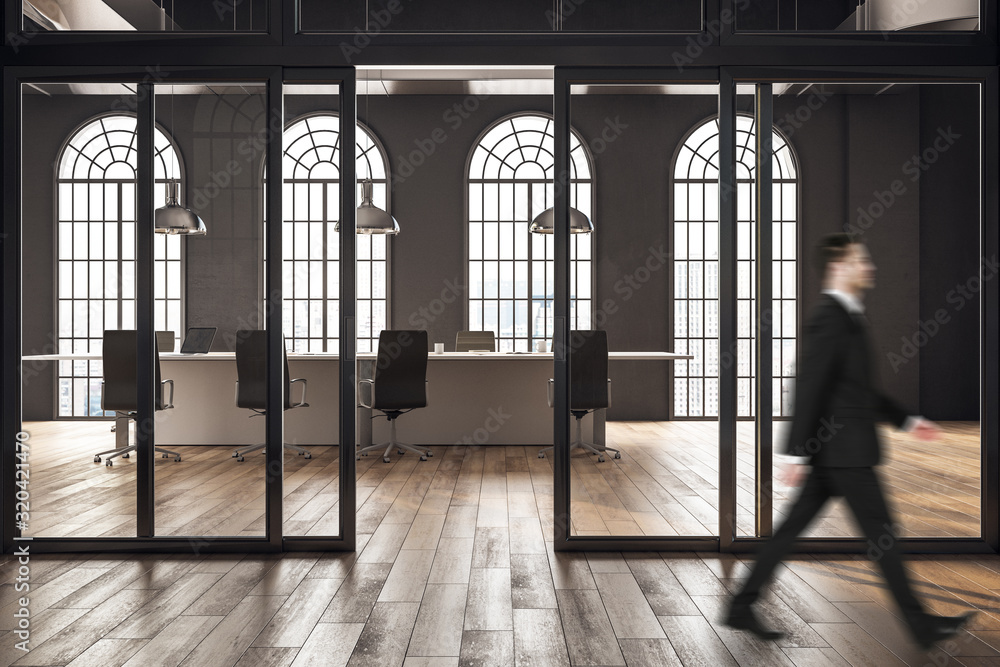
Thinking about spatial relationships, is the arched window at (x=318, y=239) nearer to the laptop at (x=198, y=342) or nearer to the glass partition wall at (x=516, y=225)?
the glass partition wall at (x=516, y=225)

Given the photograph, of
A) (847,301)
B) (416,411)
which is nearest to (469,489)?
(416,411)

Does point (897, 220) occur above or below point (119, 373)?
above

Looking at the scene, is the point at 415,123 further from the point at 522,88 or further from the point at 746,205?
the point at 746,205

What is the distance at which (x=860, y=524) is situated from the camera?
2182mm

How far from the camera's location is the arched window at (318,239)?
29.6 ft

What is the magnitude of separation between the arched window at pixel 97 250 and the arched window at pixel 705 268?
6480mm

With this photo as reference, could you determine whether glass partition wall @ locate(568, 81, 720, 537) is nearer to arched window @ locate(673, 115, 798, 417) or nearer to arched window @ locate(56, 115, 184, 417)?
arched window @ locate(673, 115, 798, 417)

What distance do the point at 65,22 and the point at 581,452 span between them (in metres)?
4.88

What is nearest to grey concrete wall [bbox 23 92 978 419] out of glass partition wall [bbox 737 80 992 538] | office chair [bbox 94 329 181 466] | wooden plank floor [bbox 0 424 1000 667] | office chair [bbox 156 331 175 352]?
glass partition wall [bbox 737 80 992 538]

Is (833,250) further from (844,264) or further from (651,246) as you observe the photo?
(651,246)

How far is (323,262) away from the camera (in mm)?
9211

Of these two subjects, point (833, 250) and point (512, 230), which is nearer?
point (833, 250)

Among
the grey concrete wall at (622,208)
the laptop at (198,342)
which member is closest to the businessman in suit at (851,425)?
the laptop at (198,342)

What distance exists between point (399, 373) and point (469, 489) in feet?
4.74
